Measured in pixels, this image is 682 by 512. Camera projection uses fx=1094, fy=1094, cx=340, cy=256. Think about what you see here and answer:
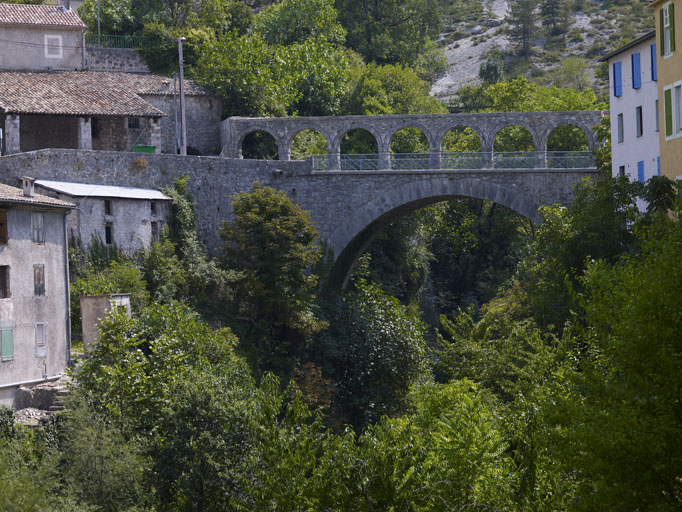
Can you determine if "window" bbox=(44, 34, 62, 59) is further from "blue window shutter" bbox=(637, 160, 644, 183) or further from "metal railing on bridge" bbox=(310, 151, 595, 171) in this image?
"blue window shutter" bbox=(637, 160, 644, 183)

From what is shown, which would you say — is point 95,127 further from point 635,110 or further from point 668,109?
point 668,109

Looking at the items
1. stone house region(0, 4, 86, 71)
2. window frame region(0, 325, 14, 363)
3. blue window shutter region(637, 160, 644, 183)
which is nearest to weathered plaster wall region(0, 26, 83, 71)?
stone house region(0, 4, 86, 71)

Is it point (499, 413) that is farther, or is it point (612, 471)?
point (499, 413)

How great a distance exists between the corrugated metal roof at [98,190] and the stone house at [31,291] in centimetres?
439

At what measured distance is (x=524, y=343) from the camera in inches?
1535

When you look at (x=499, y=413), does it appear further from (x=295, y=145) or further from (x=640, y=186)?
(x=295, y=145)

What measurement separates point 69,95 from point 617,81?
23.1 metres

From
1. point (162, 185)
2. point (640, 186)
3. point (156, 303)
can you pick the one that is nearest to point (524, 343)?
point (640, 186)

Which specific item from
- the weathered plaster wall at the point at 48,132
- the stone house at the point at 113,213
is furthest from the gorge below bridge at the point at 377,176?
the weathered plaster wall at the point at 48,132

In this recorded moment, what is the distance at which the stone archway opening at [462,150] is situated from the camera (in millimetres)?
48438

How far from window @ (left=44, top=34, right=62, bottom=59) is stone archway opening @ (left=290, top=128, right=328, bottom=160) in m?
12.7

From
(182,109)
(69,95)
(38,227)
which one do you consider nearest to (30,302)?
(38,227)

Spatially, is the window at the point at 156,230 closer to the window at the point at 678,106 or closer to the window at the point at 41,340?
the window at the point at 41,340

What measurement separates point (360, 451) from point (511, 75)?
8274 centimetres
